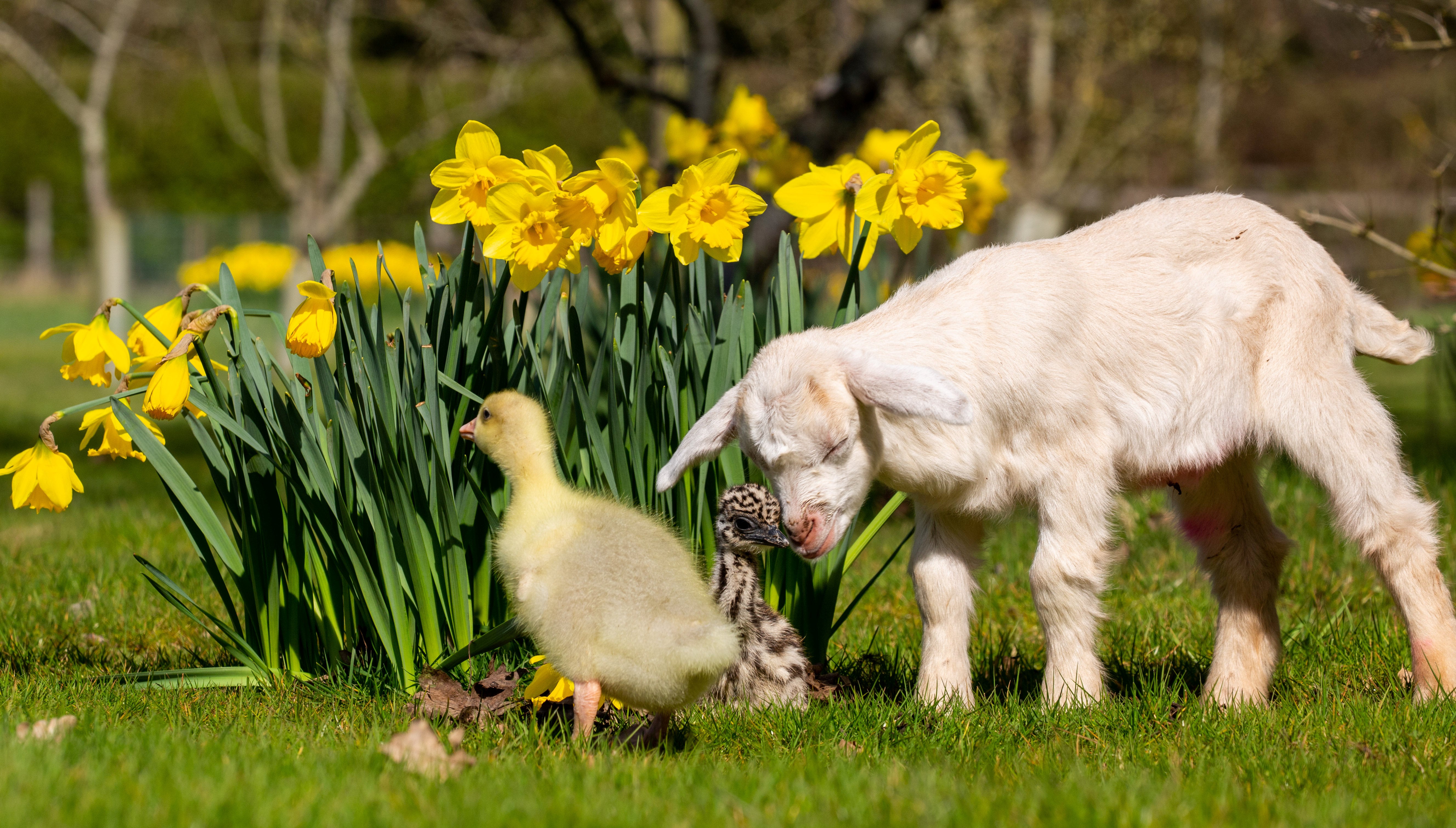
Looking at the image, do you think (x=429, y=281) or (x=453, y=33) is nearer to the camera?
(x=429, y=281)

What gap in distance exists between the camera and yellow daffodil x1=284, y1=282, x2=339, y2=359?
111 inches

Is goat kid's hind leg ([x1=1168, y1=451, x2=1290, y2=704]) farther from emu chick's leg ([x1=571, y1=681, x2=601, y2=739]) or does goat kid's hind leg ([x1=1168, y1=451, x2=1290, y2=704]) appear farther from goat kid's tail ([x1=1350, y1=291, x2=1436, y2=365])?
emu chick's leg ([x1=571, y1=681, x2=601, y2=739])

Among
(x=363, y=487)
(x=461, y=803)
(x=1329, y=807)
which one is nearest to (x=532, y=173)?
(x=363, y=487)

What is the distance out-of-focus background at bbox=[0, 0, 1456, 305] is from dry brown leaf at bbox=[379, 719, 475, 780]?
5052 mm

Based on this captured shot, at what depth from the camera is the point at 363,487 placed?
119 inches

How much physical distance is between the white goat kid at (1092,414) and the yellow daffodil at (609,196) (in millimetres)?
513

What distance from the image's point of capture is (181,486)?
3.05 m

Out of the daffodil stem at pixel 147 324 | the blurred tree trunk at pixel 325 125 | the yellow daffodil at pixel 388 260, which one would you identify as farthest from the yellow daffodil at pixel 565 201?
the blurred tree trunk at pixel 325 125

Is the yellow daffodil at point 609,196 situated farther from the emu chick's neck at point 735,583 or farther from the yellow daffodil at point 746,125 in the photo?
the yellow daffodil at point 746,125

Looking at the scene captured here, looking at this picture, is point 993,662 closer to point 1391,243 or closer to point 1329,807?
point 1329,807

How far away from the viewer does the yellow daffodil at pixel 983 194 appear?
5070 mm

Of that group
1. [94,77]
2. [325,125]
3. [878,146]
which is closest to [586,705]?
[878,146]

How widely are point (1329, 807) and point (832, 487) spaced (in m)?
1.12

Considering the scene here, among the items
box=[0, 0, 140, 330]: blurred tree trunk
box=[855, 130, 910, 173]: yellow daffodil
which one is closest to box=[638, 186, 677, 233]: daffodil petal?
box=[855, 130, 910, 173]: yellow daffodil
